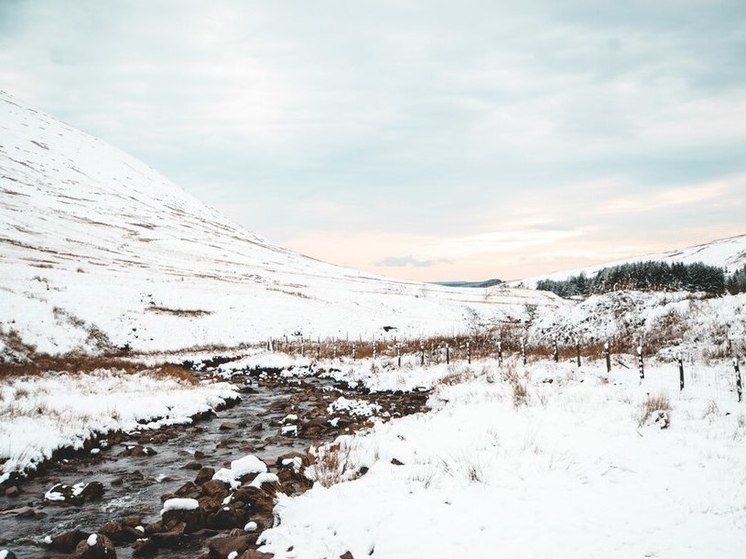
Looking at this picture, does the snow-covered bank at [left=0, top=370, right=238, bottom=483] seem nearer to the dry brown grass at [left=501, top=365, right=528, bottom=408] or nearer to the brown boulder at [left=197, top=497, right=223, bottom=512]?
the brown boulder at [left=197, top=497, right=223, bottom=512]

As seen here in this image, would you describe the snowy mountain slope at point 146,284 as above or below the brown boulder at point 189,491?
above

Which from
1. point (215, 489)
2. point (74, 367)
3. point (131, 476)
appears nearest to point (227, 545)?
point (215, 489)

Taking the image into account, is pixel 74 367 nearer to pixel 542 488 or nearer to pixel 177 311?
pixel 177 311

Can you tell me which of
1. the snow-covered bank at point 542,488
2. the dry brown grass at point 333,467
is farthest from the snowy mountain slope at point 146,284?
the snow-covered bank at point 542,488

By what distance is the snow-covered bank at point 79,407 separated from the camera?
10.2 metres

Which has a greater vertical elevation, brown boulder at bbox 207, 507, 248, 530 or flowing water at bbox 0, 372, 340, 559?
brown boulder at bbox 207, 507, 248, 530

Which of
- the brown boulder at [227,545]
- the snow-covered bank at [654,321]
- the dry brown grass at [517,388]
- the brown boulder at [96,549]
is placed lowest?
the brown boulder at [96,549]

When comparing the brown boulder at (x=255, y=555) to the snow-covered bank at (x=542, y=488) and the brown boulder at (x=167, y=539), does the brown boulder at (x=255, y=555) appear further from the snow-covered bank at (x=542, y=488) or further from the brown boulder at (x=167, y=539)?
the brown boulder at (x=167, y=539)

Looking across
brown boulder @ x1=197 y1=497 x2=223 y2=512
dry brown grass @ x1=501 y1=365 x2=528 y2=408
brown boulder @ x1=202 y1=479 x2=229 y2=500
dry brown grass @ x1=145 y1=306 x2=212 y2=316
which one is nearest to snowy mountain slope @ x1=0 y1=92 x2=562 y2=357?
dry brown grass @ x1=145 y1=306 x2=212 y2=316

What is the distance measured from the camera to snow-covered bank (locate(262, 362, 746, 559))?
4.98m

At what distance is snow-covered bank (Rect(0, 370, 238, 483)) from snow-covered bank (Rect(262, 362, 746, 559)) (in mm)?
6834

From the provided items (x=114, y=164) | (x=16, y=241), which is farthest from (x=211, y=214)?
(x=16, y=241)

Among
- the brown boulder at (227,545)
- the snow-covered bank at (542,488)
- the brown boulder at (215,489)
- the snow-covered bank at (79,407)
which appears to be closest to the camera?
the snow-covered bank at (542,488)

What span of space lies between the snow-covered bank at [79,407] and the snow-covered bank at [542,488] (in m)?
6.83
